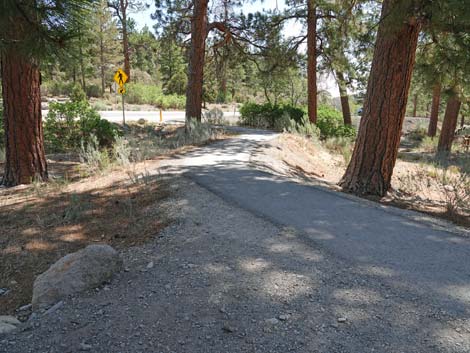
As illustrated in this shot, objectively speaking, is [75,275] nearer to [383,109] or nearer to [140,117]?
[383,109]

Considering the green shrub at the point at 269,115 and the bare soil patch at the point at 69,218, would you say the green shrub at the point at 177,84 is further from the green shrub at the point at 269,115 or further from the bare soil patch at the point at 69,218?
the bare soil patch at the point at 69,218

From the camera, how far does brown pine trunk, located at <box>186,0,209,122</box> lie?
575 inches

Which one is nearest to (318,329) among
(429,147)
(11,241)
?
(11,241)

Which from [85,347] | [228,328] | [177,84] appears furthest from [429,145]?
[177,84]

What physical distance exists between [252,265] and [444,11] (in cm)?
500

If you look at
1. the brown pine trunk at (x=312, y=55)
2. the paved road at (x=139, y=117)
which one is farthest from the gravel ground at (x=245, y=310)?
the paved road at (x=139, y=117)

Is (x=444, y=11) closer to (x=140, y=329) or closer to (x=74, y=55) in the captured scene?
(x=74, y=55)

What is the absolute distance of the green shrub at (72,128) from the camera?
13805 millimetres

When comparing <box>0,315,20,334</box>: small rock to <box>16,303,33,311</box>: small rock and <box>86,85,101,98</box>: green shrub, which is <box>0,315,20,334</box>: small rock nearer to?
<box>16,303,33,311</box>: small rock

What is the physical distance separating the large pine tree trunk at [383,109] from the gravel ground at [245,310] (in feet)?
14.4

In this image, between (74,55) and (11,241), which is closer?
(11,241)

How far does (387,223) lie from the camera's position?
486cm

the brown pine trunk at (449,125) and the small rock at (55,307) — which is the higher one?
Result: the brown pine trunk at (449,125)

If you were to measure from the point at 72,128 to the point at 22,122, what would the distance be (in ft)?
22.1
